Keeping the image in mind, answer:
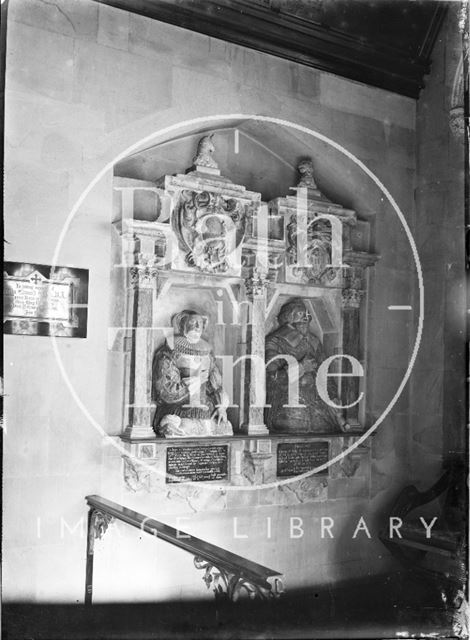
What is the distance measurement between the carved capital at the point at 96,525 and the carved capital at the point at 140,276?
1221mm

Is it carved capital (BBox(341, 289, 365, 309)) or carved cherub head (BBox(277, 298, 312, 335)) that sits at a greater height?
carved capital (BBox(341, 289, 365, 309))

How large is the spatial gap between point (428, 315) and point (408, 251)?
1.39 ft

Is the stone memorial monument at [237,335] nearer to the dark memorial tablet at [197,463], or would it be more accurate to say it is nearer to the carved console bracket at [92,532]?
the dark memorial tablet at [197,463]

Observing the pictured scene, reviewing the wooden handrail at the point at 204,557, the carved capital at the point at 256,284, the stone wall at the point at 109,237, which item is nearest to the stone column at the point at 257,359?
the carved capital at the point at 256,284

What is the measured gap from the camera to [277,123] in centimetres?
425

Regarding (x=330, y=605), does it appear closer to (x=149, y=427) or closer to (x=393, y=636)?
(x=393, y=636)

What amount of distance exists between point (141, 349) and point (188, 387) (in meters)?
0.36

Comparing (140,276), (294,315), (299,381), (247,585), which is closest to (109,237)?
(140,276)

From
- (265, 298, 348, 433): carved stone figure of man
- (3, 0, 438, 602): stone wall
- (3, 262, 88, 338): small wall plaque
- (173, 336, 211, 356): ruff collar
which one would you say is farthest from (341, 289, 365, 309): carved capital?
(3, 262, 88, 338): small wall plaque

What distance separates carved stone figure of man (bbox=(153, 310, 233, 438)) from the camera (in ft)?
13.2

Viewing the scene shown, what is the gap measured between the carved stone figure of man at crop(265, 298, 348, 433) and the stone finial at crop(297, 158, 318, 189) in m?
0.72

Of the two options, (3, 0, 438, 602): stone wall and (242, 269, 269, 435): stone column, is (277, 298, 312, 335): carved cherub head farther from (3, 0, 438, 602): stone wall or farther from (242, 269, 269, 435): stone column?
(3, 0, 438, 602): stone wall

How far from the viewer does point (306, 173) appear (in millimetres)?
4402

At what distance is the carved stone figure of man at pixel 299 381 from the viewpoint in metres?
4.31
